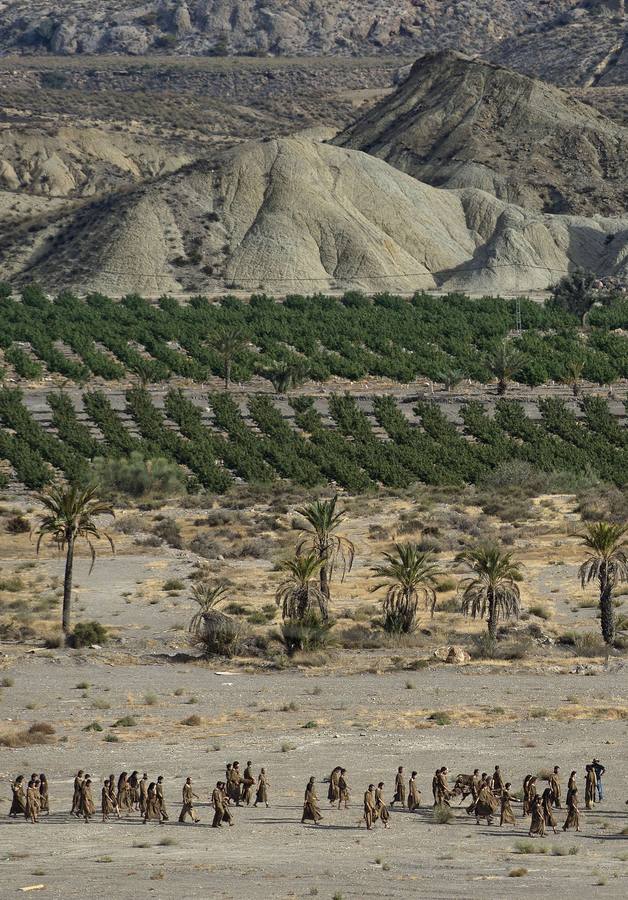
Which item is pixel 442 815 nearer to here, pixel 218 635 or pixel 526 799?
pixel 526 799

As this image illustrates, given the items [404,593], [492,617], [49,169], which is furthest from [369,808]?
[49,169]

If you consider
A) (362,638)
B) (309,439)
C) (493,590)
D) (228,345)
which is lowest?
(362,638)

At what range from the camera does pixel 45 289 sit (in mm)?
135625

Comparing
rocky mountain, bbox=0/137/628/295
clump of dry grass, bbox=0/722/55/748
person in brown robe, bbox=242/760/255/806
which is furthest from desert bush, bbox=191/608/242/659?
rocky mountain, bbox=0/137/628/295

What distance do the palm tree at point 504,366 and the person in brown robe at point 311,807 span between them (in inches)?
2891

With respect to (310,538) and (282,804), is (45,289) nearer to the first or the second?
(310,538)

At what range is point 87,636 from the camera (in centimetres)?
4897

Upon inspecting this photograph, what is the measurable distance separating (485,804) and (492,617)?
18.2 metres

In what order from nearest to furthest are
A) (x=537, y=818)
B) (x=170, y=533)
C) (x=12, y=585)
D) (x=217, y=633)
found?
(x=537, y=818) → (x=217, y=633) → (x=12, y=585) → (x=170, y=533)

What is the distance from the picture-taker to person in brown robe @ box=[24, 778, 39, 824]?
102 ft

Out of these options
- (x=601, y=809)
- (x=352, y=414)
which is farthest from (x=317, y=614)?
(x=352, y=414)

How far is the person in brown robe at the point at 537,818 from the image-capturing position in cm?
3003

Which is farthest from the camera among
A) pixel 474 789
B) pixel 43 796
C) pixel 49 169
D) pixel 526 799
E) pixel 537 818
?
pixel 49 169

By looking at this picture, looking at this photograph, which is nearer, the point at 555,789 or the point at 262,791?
the point at 555,789
